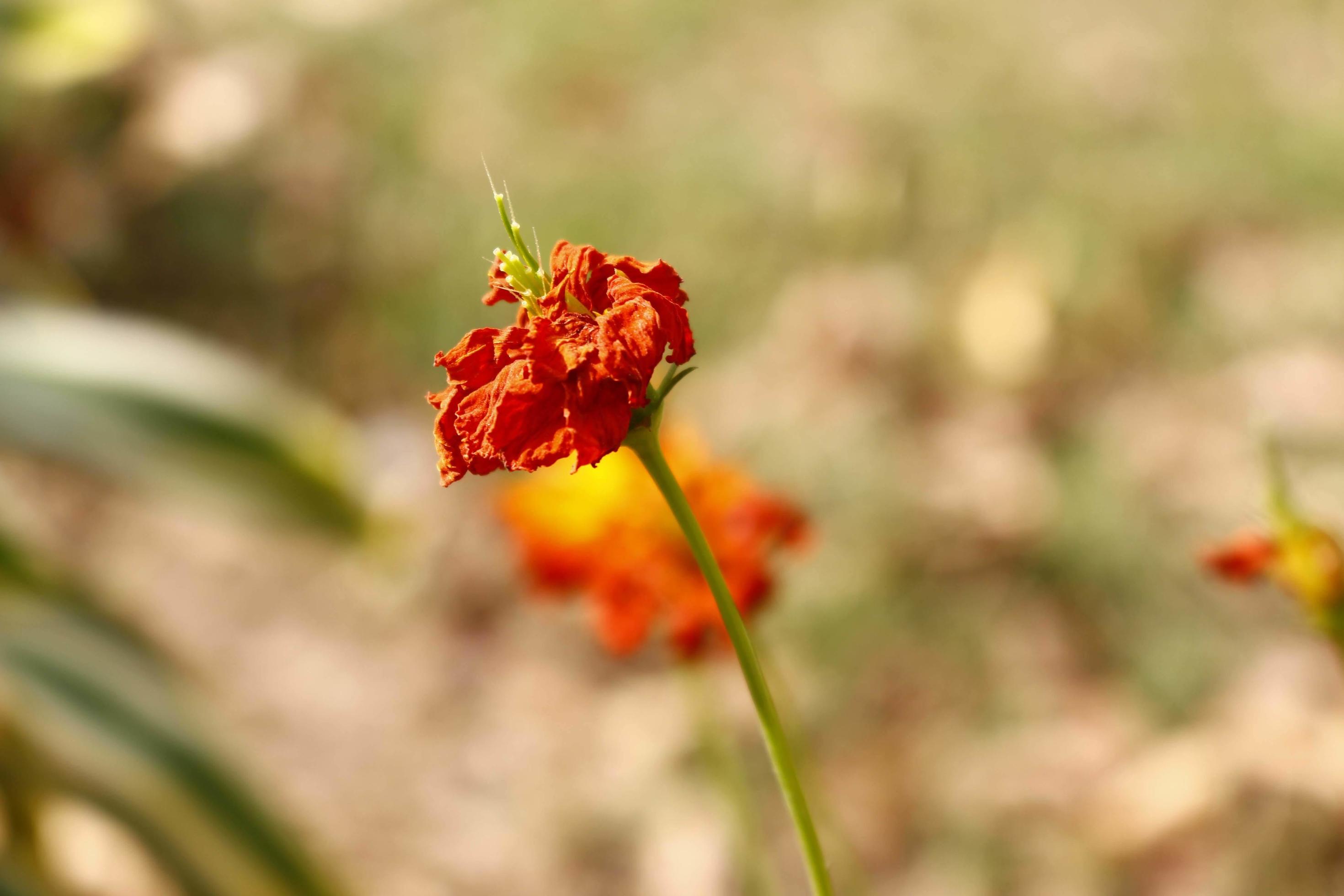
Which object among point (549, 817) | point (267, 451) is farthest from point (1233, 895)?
point (267, 451)

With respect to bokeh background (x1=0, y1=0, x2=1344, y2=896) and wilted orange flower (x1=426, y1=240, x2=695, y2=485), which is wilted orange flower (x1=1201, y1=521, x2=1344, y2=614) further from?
bokeh background (x1=0, y1=0, x2=1344, y2=896)

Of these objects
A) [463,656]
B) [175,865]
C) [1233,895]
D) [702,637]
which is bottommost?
[1233,895]

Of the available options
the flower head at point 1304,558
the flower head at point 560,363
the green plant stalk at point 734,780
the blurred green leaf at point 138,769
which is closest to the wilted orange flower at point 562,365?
the flower head at point 560,363

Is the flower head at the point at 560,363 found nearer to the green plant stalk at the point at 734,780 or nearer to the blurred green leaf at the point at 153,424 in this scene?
the green plant stalk at the point at 734,780

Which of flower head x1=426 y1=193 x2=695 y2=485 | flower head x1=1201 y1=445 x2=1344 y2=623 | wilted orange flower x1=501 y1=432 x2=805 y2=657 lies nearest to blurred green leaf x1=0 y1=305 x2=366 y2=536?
wilted orange flower x1=501 y1=432 x2=805 y2=657

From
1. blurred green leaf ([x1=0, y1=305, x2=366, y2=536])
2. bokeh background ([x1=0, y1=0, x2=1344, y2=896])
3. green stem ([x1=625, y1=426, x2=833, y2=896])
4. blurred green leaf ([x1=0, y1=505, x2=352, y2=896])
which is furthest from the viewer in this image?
bokeh background ([x1=0, y1=0, x2=1344, y2=896])

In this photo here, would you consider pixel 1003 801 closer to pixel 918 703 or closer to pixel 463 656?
pixel 918 703
